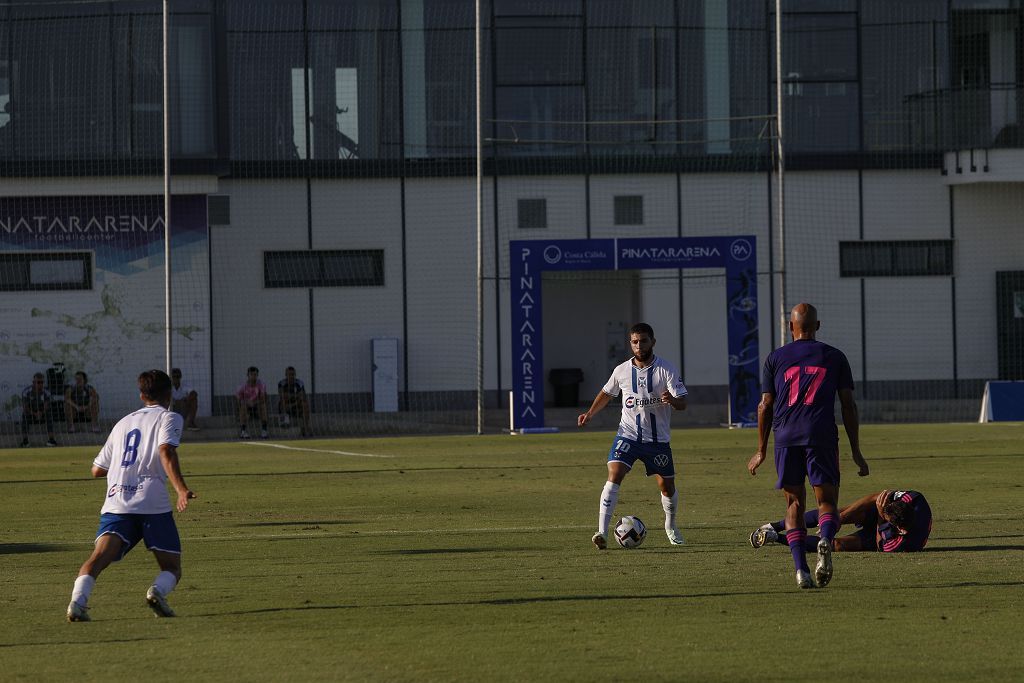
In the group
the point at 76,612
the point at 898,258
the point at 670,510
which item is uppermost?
the point at 898,258

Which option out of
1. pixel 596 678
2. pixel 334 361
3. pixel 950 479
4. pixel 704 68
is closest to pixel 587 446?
pixel 950 479

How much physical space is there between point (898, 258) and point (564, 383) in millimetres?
9089

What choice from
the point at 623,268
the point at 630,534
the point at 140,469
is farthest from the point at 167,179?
the point at 140,469

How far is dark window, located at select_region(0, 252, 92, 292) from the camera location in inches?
1362

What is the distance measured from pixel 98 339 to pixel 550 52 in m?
12.9

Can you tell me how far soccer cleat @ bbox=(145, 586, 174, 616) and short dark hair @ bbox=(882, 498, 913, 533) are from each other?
5880 millimetres

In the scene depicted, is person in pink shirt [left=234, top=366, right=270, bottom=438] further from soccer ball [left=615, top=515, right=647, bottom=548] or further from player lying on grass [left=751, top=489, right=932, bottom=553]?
player lying on grass [left=751, top=489, right=932, bottom=553]

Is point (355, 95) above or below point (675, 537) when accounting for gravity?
above

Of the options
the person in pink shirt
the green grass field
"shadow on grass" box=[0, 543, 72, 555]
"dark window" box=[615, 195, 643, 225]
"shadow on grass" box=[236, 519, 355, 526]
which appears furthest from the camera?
"dark window" box=[615, 195, 643, 225]

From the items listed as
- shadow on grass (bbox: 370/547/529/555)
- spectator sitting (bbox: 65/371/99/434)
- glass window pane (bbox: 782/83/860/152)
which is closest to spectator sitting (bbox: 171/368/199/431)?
spectator sitting (bbox: 65/371/99/434)

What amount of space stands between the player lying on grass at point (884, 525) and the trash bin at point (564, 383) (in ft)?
85.5

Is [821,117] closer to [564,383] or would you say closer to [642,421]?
[564,383]

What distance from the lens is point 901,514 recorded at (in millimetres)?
11984

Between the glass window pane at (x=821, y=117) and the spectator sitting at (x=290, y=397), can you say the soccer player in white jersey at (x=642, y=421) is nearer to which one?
A: the spectator sitting at (x=290, y=397)
